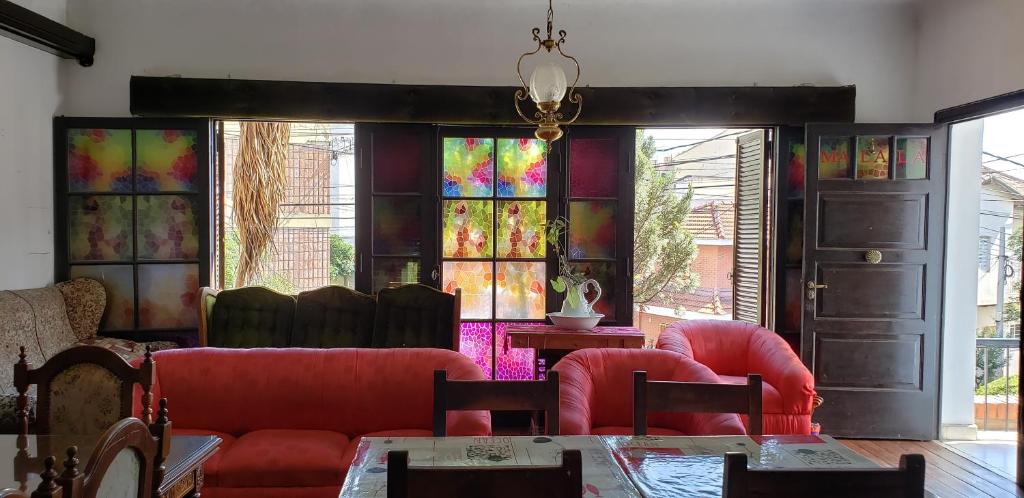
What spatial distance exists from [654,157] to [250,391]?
6.07 meters

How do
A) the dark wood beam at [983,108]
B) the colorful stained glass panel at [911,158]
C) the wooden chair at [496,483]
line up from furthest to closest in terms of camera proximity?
the colorful stained glass panel at [911,158] < the dark wood beam at [983,108] < the wooden chair at [496,483]

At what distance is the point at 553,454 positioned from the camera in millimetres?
1950

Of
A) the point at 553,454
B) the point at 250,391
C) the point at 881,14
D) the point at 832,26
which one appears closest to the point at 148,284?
the point at 250,391

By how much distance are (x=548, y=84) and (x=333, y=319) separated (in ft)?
8.05

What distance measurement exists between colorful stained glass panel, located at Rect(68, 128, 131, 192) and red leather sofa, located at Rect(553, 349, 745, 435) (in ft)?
11.1

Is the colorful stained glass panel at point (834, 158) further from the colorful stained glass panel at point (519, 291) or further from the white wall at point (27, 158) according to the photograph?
the white wall at point (27, 158)

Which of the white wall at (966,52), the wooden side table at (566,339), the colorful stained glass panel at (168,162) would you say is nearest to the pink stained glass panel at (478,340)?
the wooden side table at (566,339)

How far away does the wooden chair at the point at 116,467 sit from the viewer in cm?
118

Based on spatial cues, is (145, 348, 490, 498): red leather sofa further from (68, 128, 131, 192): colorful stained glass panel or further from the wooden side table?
(68, 128, 131, 192): colorful stained glass panel

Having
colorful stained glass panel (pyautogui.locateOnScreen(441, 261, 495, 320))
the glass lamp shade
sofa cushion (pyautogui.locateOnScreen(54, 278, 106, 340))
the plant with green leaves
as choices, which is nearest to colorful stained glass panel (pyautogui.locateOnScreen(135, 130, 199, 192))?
sofa cushion (pyautogui.locateOnScreen(54, 278, 106, 340))

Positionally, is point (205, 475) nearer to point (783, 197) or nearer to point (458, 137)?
point (458, 137)

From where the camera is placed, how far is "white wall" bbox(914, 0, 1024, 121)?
368 cm

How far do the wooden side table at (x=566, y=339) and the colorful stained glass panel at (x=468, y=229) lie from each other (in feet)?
2.47

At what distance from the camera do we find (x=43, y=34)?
3.94 m
